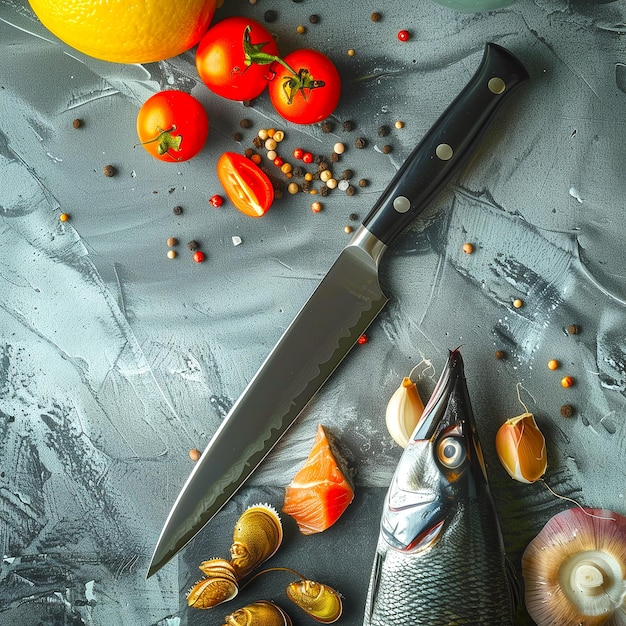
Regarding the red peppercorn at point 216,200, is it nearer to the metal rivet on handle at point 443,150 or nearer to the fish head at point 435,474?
the metal rivet on handle at point 443,150

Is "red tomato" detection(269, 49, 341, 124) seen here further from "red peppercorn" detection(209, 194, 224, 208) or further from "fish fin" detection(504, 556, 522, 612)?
"fish fin" detection(504, 556, 522, 612)

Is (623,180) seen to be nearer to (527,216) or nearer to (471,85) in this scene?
(527,216)

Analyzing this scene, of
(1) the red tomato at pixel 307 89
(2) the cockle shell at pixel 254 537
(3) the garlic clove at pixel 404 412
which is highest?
(1) the red tomato at pixel 307 89

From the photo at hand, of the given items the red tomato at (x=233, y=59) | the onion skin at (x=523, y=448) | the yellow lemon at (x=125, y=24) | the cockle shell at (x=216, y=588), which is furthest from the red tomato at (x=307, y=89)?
the cockle shell at (x=216, y=588)

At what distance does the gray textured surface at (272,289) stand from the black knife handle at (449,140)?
69mm

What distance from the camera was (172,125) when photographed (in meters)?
0.97

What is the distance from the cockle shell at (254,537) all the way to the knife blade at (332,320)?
5 cm

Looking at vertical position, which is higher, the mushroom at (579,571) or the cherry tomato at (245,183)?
the cherry tomato at (245,183)

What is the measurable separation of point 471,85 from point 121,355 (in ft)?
2.26

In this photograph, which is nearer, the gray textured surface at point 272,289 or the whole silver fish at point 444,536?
the whole silver fish at point 444,536

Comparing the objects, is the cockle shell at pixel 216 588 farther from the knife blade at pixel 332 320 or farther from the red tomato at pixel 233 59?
the red tomato at pixel 233 59

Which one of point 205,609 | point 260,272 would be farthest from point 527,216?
point 205,609

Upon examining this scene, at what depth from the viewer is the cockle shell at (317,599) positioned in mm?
1027

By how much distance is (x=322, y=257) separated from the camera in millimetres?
1062
